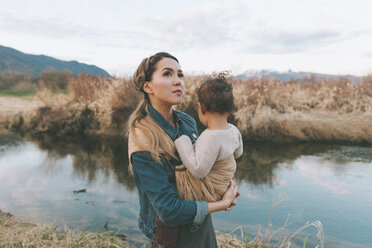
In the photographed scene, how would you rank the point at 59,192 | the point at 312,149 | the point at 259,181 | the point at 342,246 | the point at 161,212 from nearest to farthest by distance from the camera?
the point at 161,212 → the point at 342,246 → the point at 59,192 → the point at 259,181 → the point at 312,149

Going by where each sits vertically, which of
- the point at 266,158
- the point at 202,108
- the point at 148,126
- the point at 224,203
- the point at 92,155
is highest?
the point at 202,108

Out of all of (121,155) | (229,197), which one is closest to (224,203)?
(229,197)

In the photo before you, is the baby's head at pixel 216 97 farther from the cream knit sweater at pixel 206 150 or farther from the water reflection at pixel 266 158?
the water reflection at pixel 266 158

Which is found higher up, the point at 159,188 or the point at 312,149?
the point at 159,188

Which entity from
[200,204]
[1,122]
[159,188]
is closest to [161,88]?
[159,188]

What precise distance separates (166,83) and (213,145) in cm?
45

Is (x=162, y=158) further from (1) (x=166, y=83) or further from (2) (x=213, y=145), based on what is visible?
(1) (x=166, y=83)

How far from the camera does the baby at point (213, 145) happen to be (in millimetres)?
1341

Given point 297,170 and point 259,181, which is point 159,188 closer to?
point 259,181

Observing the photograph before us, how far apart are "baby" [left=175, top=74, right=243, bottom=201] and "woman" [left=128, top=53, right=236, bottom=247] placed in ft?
0.27

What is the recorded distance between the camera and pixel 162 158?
1.42 metres

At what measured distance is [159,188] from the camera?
52.4 inches

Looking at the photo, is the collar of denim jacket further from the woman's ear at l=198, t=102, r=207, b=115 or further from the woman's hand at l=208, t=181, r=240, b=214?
the woman's hand at l=208, t=181, r=240, b=214

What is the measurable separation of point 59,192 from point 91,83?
19.6ft
